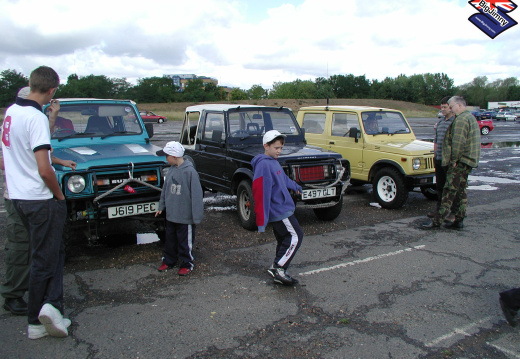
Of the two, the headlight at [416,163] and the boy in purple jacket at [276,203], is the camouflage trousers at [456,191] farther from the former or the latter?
the boy in purple jacket at [276,203]

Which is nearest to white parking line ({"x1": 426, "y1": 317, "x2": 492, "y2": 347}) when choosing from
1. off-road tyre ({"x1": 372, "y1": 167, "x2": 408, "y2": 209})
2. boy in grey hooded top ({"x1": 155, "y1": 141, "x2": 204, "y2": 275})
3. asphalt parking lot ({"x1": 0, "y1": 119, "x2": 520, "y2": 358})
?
asphalt parking lot ({"x1": 0, "y1": 119, "x2": 520, "y2": 358})

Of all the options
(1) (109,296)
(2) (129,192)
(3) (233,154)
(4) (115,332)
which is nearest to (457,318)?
(4) (115,332)

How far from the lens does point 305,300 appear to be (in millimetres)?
4176

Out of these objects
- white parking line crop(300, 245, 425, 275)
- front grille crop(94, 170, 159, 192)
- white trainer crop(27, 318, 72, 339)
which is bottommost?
white parking line crop(300, 245, 425, 275)

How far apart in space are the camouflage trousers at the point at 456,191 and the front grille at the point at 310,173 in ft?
6.35

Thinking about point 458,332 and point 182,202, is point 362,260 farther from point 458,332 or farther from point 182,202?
point 182,202

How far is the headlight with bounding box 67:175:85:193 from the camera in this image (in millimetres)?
4922

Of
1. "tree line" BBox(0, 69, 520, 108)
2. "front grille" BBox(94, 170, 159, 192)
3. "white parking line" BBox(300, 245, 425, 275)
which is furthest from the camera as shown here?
"tree line" BBox(0, 69, 520, 108)

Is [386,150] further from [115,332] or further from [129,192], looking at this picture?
[115,332]

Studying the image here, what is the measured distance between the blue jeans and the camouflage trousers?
551cm

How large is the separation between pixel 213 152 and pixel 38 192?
4613mm

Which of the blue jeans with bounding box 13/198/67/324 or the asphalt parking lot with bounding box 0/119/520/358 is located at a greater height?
the blue jeans with bounding box 13/198/67/324

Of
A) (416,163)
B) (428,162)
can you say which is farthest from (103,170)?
(428,162)

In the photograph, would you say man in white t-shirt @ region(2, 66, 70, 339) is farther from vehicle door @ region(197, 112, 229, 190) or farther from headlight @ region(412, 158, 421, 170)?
headlight @ region(412, 158, 421, 170)
